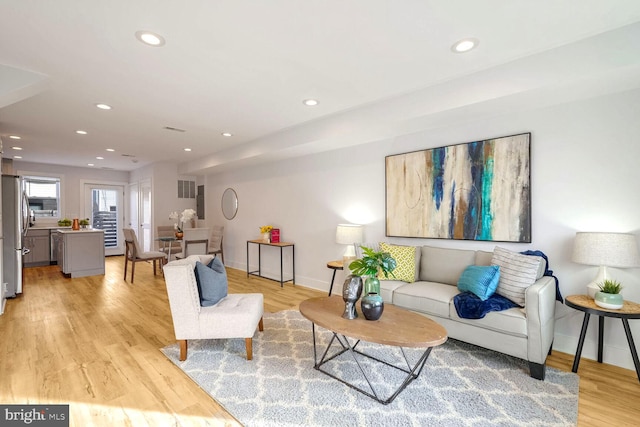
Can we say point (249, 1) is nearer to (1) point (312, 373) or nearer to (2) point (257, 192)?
(1) point (312, 373)

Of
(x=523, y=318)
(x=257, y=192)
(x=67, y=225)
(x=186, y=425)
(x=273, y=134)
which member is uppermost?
(x=273, y=134)

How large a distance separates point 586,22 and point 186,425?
3.51 metres

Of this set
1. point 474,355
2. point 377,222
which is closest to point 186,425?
point 474,355

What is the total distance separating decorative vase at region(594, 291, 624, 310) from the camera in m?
2.17

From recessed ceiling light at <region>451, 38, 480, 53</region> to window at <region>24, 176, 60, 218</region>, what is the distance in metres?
9.41

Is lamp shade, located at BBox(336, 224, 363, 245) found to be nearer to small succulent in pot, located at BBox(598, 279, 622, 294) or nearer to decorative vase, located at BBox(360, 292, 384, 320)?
decorative vase, located at BBox(360, 292, 384, 320)

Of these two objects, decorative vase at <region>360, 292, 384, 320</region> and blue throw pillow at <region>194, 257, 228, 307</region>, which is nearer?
decorative vase at <region>360, 292, 384, 320</region>

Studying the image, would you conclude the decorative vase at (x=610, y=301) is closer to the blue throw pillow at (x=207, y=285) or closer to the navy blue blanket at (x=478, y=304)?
the navy blue blanket at (x=478, y=304)

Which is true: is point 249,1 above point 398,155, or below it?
above

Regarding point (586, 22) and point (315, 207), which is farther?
point (315, 207)

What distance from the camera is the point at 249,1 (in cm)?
174

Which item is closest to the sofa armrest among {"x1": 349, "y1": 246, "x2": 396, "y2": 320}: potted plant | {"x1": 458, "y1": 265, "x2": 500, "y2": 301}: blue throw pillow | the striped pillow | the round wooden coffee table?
the striped pillow

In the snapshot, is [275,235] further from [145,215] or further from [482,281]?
[145,215]

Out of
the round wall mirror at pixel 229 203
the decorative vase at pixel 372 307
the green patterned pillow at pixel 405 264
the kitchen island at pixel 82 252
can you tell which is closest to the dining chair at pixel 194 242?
the round wall mirror at pixel 229 203
